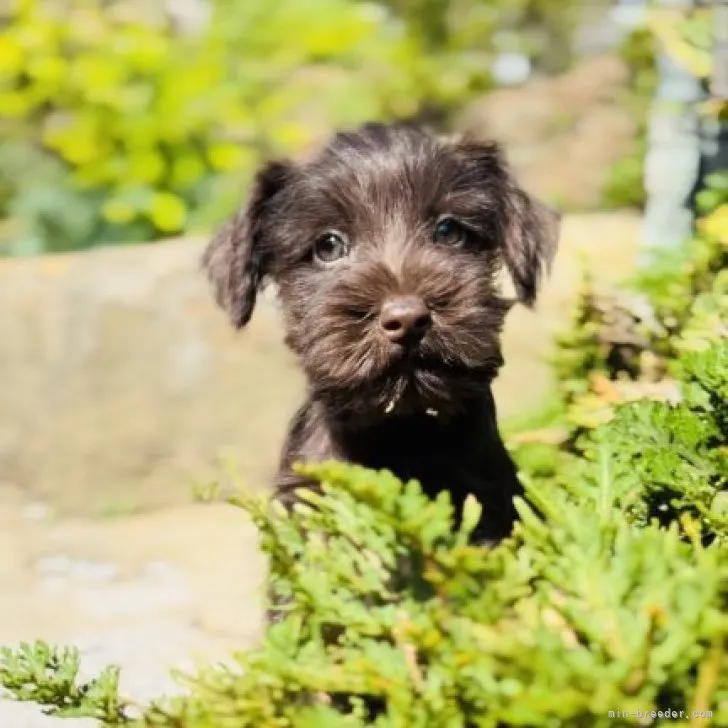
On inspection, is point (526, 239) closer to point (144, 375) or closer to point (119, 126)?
point (144, 375)

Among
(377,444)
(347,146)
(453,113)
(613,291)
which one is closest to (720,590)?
(377,444)

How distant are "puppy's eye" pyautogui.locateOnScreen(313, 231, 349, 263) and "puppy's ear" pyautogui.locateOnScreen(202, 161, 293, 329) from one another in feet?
0.77

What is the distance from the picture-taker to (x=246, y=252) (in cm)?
325

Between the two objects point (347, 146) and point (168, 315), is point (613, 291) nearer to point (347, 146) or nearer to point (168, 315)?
point (347, 146)

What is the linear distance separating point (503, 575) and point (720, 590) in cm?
28

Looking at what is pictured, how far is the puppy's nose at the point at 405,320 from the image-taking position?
2.48 metres

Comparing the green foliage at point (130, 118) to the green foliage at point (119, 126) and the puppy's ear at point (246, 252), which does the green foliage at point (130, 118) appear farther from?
the puppy's ear at point (246, 252)

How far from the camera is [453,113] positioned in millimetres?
11344

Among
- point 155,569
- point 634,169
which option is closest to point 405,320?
point 155,569

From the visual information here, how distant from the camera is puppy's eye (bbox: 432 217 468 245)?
310cm

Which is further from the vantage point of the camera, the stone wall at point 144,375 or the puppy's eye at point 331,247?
the stone wall at point 144,375

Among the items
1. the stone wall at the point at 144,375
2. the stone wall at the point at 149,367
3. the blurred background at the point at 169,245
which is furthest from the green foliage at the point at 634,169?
the stone wall at the point at 149,367

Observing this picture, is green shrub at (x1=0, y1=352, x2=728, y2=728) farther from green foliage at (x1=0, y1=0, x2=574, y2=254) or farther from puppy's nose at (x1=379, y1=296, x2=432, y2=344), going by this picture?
green foliage at (x1=0, y1=0, x2=574, y2=254)

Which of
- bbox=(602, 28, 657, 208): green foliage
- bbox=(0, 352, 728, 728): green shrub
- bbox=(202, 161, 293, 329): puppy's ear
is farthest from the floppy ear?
bbox=(602, 28, 657, 208): green foliage
